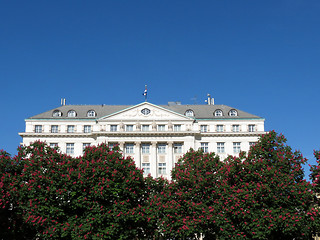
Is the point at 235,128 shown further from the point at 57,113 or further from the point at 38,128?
the point at 38,128

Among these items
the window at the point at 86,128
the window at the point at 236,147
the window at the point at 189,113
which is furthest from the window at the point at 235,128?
the window at the point at 86,128

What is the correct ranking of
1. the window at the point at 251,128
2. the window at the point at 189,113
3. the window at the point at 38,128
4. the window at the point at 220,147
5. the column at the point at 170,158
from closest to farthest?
the column at the point at 170,158 → the window at the point at 220,147 → the window at the point at 38,128 → the window at the point at 251,128 → the window at the point at 189,113

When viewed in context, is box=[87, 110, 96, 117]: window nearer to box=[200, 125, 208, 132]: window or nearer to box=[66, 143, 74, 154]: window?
box=[66, 143, 74, 154]: window

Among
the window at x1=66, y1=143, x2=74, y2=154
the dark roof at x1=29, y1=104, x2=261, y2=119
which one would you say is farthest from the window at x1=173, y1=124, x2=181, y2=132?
the window at x1=66, y1=143, x2=74, y2=154

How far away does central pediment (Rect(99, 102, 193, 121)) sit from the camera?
78.9m

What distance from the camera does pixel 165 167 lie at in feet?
252

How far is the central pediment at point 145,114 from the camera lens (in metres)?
78.9

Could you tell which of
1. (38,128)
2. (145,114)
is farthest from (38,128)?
(145,114)

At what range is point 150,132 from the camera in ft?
253

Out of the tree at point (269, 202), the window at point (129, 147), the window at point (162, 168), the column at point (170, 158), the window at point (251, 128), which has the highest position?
the window at point (251, 128)

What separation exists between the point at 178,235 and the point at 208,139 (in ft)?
115

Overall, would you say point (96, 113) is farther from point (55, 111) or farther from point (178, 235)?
point (178, 235)

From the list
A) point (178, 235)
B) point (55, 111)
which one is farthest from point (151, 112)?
point (178, 235)

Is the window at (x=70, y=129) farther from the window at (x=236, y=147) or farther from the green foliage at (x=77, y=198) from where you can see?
→ the window at (x=236, y=147)
